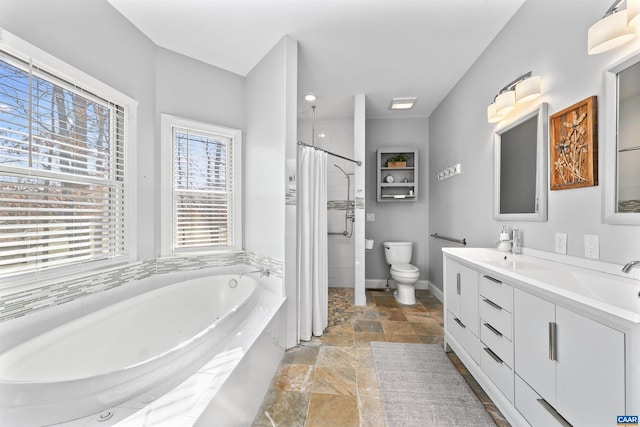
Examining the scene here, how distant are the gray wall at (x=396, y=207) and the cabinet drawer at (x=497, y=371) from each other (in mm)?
2256

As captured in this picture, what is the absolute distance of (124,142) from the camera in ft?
6.27

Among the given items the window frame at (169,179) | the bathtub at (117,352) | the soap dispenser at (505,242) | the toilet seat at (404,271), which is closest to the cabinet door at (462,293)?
the soap dispenser at (505,242)

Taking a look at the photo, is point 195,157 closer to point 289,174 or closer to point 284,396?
point 289,174

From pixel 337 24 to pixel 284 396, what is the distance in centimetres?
266

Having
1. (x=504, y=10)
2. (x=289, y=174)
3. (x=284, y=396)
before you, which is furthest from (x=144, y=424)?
(x=504, y=10)

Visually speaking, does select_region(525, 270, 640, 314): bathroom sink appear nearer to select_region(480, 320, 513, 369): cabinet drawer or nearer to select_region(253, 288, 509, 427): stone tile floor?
select_region(480, 320, 513, 369): cabinet drawer

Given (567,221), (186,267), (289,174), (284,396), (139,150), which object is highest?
(139,150)

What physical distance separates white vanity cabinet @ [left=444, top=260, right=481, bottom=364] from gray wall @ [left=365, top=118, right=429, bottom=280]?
1723 mm

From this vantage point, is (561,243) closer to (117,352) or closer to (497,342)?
(497,342)

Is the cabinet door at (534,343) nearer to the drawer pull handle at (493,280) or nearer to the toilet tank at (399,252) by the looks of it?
the drawer pull handle at (493,280)

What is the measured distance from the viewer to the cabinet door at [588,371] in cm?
75

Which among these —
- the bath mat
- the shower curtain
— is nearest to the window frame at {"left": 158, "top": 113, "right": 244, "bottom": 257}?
the shower curtain

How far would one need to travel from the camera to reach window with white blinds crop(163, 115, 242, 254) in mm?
2258

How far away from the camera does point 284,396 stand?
1.55m
